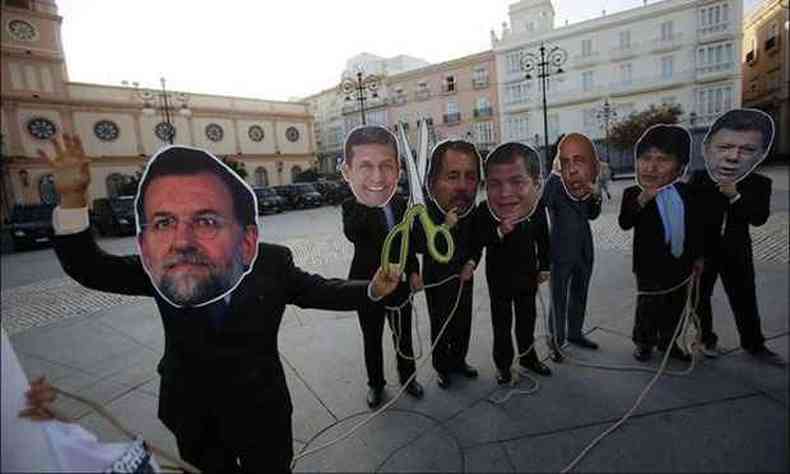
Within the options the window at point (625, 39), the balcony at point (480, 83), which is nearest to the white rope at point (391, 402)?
the window at point (625, 39)

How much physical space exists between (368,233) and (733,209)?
2560mm

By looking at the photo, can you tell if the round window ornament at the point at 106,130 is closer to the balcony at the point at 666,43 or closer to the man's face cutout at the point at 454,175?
the man's face cutout at the point at 454,175

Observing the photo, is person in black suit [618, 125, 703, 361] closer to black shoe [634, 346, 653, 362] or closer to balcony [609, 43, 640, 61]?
black shoe [634, 346, 653, 362]

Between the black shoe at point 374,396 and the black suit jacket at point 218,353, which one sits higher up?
the black suit jacket at point 218,353

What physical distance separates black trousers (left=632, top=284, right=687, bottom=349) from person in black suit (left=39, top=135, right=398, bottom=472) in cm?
242

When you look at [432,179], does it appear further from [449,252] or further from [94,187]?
[94,187]

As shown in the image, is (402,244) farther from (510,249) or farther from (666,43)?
(666,43)

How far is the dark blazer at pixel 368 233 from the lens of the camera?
253 centimetres

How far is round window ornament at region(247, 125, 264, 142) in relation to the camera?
2.75 metres

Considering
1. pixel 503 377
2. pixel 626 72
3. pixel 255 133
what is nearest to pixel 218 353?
pixel 255 133

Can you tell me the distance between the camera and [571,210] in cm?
302

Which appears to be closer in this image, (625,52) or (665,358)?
(665,358)

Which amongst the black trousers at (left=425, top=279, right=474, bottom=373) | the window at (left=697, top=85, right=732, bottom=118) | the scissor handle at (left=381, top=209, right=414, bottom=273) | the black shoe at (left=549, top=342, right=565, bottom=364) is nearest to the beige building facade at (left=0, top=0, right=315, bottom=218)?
the scissor handle at (left=381, top=209, right=414, bottom=273)

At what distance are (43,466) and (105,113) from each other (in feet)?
5.04
